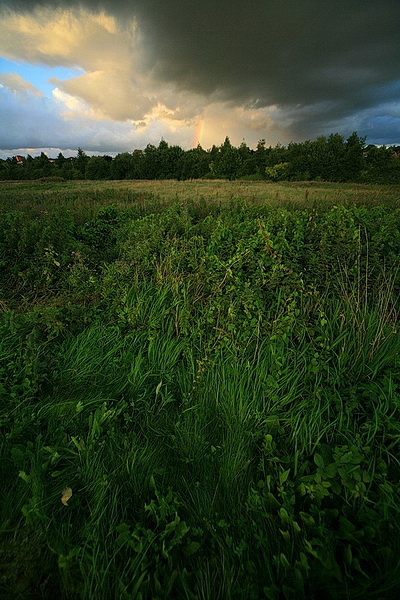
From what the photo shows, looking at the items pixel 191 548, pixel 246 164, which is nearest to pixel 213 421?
pixel 191 548

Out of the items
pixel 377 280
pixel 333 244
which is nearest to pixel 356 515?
pixel 377 280

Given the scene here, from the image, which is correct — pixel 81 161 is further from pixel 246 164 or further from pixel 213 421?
pixel 213 421

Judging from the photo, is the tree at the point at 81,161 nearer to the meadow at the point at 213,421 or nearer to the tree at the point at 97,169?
the tree at the point at 97,169

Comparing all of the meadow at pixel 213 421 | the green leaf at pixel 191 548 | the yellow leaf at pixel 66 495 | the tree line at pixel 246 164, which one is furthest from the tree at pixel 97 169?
the green leaf at pixel 191 548

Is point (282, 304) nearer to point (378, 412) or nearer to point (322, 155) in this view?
point (378, 412)

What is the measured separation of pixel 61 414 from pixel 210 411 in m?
1.27

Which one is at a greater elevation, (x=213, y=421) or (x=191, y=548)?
(x=191, y=548)

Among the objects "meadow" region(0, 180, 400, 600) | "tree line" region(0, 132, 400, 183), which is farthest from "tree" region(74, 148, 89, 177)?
"meadow" region(0, 180, 400, 600)

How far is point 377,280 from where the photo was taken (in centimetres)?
308

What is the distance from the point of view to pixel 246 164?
69875 mm

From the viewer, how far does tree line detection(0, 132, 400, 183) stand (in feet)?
187

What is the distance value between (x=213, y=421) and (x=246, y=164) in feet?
257

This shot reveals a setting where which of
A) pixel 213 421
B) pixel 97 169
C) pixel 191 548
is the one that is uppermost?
pixel 97 169

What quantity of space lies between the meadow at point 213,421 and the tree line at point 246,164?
59.5 metres
